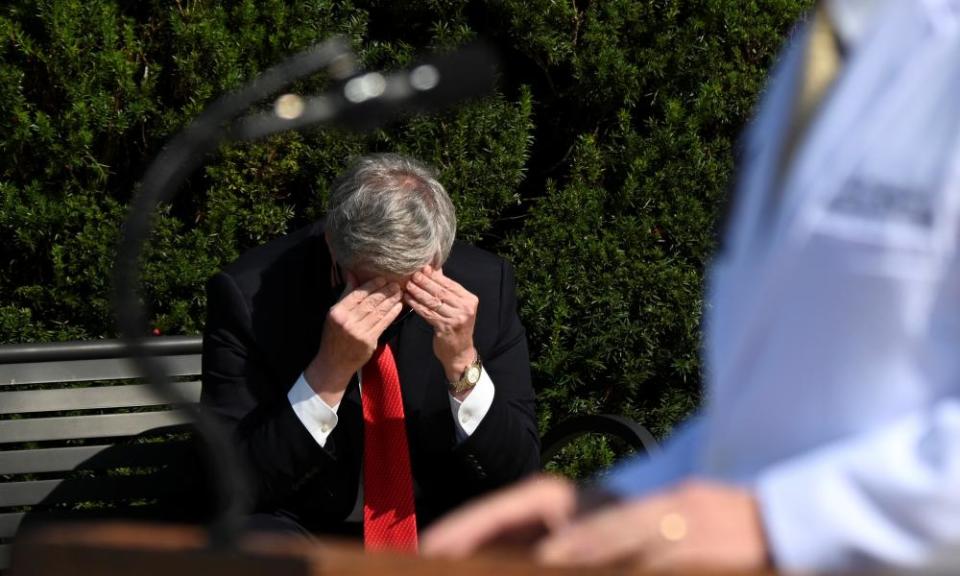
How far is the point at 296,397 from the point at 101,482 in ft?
2.42

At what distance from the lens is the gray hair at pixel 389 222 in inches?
125

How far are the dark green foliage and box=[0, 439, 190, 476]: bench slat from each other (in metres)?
0.59

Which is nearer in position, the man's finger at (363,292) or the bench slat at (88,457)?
the man's finger at (363,292)

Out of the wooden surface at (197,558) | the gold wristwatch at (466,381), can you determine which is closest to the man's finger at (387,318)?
the gold wristwatch at (466,381)

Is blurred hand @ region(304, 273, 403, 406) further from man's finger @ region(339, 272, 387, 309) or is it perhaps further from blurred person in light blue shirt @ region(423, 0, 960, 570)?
blurred person in light blue shirt @ region(423, 0, 960, 570)

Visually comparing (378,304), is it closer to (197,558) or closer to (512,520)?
(512,520)

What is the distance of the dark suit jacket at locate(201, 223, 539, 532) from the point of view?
3.29m

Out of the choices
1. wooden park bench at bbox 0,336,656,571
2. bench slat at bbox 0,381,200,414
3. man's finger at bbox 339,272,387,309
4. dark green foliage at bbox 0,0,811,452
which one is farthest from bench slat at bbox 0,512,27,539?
man's finger at bbox 339,272,387,309

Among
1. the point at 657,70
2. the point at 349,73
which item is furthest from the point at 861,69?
the point at 657,70

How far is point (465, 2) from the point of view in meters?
4.25

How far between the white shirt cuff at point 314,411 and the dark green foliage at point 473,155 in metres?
1.00

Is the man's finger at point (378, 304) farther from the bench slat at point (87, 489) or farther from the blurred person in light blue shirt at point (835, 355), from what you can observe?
the blurred person in light blue shirt at point (835, 355)

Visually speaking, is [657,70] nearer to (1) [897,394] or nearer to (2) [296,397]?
(2) [296,397]

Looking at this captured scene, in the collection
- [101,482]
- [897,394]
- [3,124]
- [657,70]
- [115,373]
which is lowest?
[897,394]
